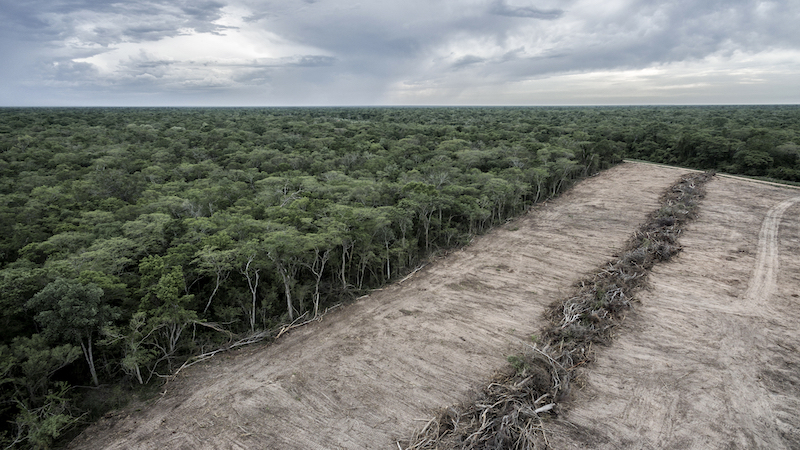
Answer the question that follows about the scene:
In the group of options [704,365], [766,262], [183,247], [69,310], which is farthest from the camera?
[766,262]

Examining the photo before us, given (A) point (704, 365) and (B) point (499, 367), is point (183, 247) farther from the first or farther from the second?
(A) point (704, 365)

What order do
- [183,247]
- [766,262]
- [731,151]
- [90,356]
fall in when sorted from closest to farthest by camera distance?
[90,356]
[183,247]
[766,262]
[731,151]

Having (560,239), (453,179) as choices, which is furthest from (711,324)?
Answer: (453,179)

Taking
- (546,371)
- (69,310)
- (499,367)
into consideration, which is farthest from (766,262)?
(69,310)

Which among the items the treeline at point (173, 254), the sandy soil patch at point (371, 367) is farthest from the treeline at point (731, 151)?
the sandy soil patch at point (371, 367)

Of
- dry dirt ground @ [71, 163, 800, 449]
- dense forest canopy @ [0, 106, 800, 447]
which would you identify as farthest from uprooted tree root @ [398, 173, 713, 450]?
dense forest canopy @ [0, 106, 800, 447]

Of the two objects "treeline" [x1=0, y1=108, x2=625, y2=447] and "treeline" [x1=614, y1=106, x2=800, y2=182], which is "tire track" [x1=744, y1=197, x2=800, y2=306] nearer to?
"treeline" [x1=0, y1=108, x2=625, y2=447]
